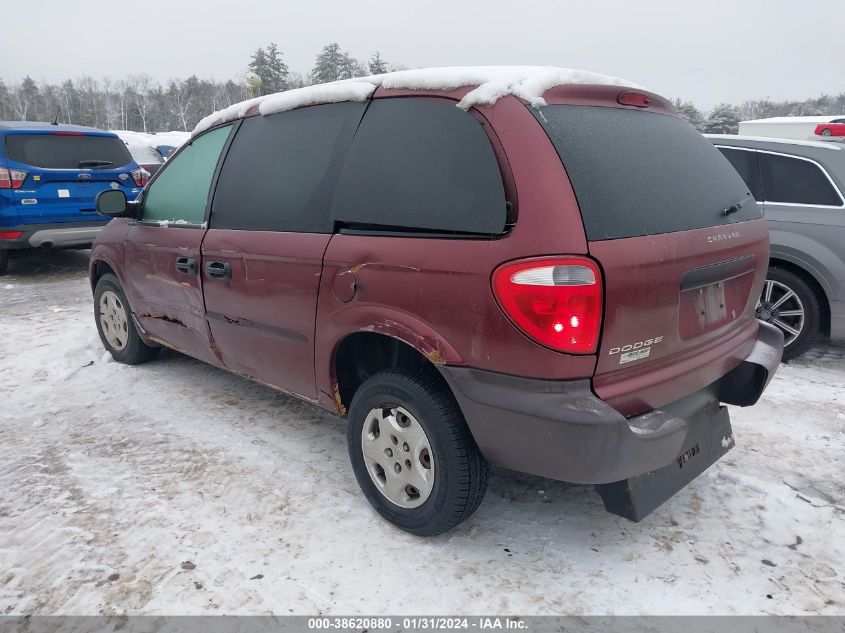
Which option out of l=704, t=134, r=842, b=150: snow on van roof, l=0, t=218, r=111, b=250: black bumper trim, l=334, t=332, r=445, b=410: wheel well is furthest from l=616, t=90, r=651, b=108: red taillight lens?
l=0, t=218, r=111, b=250: black bumper trim

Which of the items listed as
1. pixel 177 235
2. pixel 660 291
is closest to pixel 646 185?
pixel 660 291

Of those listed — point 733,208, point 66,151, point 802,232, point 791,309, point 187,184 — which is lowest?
point 791,309

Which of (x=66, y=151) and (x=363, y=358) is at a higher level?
(x=66, y=151)

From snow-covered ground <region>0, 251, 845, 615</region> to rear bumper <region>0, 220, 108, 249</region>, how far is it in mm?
4266

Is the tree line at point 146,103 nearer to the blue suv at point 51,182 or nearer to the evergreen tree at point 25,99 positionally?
the evergreen tree at point 25,99

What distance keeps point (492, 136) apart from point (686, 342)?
1084mm

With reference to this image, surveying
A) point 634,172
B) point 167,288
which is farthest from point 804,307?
point 167,288

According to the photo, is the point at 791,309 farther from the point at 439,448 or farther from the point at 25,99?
the point at 25,99

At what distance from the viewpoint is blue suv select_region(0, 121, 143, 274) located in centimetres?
702

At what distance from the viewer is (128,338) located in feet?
14.8

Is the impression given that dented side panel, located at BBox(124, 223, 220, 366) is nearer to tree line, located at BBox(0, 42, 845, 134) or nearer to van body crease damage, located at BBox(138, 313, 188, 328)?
van body crease damage, located at BBox(138, 313, 188, 328)

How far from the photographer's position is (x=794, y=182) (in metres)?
4.63

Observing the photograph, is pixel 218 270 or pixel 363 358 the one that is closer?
pixel 363 358

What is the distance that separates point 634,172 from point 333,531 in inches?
75.3
